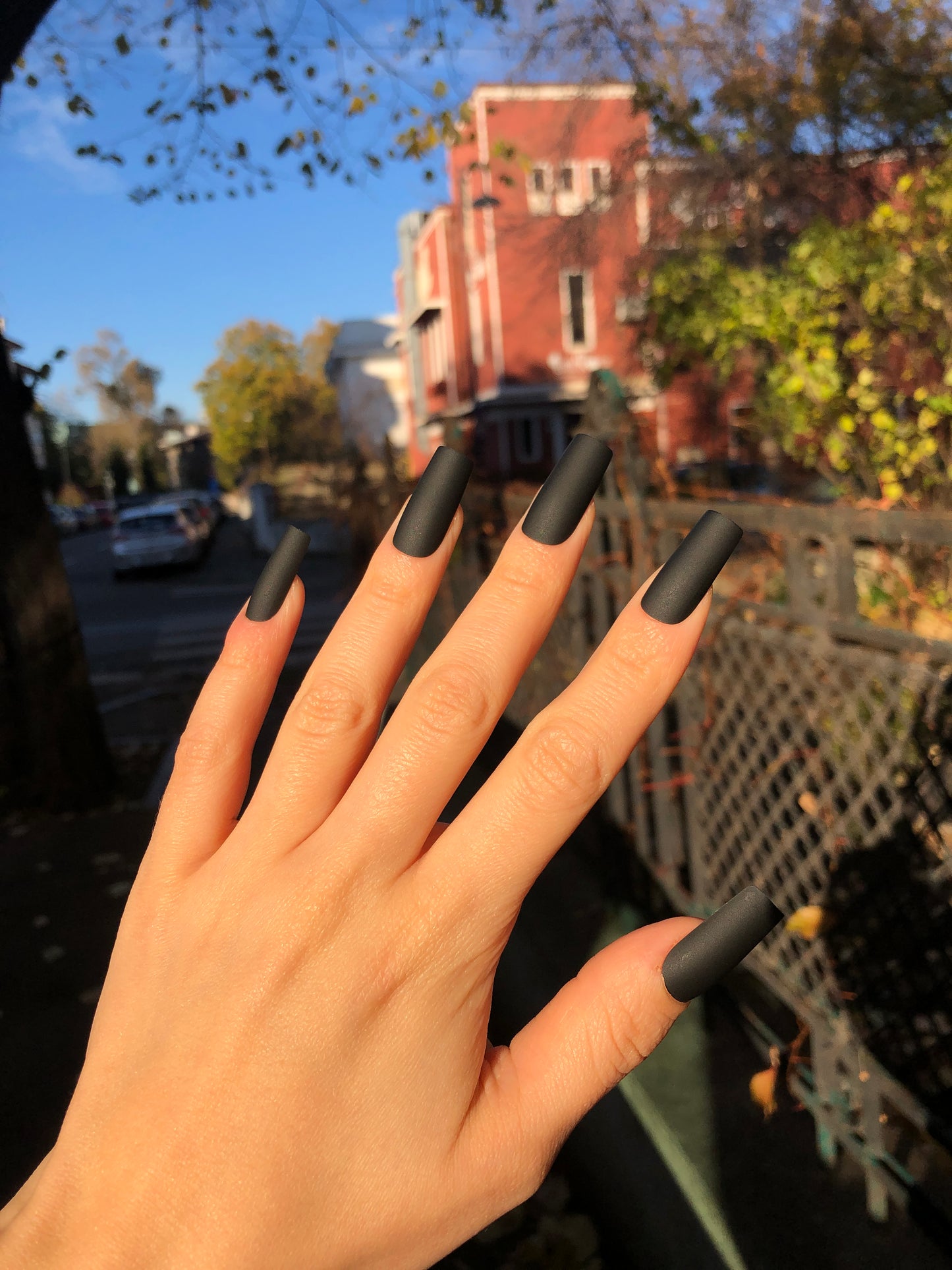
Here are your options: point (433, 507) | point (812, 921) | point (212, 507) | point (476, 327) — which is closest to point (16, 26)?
point (433, 507)

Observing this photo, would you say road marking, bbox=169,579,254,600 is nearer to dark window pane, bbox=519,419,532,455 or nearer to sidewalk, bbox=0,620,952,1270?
dark window pane, bbox=519,419,532,455

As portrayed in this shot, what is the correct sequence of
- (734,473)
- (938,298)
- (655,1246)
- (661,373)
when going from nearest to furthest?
1. (655,1246)
2. (938,298)
3. (661,373)
4. (734,473)

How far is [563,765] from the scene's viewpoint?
1106 mm

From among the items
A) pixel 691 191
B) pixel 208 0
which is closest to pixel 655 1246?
pixel 208 0

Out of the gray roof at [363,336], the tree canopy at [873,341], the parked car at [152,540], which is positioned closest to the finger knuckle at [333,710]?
the tree canopy at [873,341]

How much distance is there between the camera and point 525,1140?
1105mm

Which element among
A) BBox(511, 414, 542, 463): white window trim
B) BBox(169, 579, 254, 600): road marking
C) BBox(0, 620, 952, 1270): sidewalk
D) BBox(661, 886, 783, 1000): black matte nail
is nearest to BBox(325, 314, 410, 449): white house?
BBox(511, 414, 542, 463): white window trim

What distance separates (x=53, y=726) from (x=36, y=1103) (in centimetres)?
327

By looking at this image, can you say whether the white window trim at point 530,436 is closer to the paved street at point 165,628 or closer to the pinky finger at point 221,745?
the paved street at point 165,628

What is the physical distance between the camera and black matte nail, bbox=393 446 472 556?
1200 millimetres

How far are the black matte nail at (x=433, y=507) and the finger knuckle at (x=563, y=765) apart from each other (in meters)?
0.29

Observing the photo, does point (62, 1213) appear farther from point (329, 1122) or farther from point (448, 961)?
point (448, 961)

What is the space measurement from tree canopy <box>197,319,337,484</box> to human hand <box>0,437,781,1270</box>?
47578 millimetres

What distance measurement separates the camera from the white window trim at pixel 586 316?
26.0 metres
